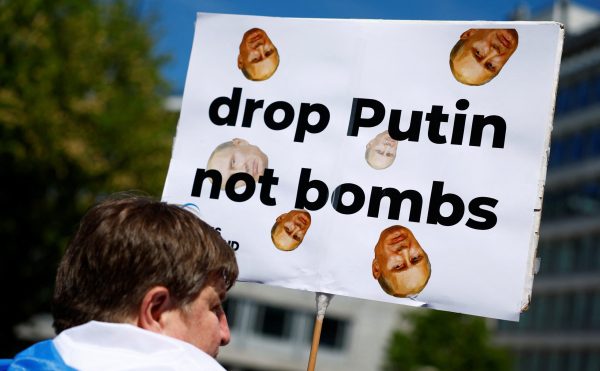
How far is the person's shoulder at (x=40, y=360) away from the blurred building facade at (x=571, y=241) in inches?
2236

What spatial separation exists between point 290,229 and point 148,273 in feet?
6.95

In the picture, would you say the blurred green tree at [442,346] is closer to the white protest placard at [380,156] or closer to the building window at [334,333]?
the building window at [334,333]

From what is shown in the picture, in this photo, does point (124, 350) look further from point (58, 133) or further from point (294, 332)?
point (294, 332)

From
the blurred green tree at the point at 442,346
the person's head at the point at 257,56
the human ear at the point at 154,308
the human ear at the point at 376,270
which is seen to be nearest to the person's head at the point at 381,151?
the human ear at the point at 376,270

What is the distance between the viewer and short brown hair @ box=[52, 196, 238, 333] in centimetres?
239

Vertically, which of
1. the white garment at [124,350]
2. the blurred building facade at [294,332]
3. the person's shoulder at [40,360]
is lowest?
the blurred building facade at [294,332]

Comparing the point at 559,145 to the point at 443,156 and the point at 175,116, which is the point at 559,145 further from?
the point at 443,156

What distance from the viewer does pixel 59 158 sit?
78.3 ft

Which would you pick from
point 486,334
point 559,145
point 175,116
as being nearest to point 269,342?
point 486,334

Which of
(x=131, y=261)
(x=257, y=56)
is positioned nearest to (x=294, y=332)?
(x=257, y=56)

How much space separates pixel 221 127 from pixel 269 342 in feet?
159

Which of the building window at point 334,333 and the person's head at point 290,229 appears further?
the building window at point 334,333

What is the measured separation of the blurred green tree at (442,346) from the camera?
5200 cm

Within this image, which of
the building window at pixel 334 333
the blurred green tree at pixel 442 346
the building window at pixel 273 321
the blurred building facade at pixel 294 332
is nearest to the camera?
the blurred green tree at pixel 442 346
